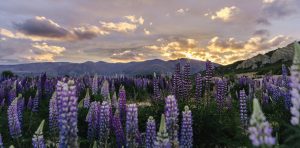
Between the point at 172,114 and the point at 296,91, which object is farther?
the point at 172,114

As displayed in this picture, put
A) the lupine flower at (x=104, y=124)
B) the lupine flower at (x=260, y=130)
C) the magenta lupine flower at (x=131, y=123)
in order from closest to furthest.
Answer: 1. the lupine flower at (x=260, y=130)
2. the magenta lupine flower at (x=131, y=123)
3. the lupine flower at (x=104, y=124)

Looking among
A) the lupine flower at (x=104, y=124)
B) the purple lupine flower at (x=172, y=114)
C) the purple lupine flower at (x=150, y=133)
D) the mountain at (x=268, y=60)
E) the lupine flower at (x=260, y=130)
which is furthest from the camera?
the mountain at (x=268, y=60)

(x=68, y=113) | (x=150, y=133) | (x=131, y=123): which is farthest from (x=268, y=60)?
(x=68, y=113)

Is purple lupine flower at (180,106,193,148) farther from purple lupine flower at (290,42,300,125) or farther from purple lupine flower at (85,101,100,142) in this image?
purple lupine flower at (290,42,300,125)

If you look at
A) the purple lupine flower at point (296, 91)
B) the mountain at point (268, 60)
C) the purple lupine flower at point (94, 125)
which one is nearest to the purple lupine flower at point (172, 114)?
the purple lupine flower at point (296, 91)

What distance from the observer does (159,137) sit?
5.71 m

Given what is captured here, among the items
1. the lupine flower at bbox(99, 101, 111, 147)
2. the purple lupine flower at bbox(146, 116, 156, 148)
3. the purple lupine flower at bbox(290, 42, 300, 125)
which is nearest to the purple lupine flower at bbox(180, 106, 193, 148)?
the purple lupine flower at bbox(146, 116, 156, 148)

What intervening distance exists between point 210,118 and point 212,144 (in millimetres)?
722

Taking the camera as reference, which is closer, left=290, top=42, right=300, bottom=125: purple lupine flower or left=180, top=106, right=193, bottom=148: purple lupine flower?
left=290, top=42, right=300, bottom=125: purple lupine flower

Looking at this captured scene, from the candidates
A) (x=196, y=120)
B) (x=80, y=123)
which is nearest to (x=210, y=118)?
(x=196, y=120)

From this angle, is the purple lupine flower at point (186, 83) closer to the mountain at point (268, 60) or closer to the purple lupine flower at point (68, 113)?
the purple lupine flower at point (68, 113)

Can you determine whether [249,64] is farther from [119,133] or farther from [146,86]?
[119,133]

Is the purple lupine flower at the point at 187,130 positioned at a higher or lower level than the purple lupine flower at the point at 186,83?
lower

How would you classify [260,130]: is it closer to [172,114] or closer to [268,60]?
[172,114]
